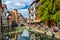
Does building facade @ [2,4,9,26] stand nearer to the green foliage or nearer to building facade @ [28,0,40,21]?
building facade @ [28,0,40,21]

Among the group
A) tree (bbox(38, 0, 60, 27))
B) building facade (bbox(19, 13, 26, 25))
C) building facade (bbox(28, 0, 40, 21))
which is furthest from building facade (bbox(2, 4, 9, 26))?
tree (bbox(38, 0, 60, 27))

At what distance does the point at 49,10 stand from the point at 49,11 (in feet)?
0.05

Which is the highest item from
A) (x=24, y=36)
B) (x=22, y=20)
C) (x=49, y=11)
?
(x=49, y=11)

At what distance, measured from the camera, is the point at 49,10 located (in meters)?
3.50

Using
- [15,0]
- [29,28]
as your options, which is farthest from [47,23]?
[15,0]

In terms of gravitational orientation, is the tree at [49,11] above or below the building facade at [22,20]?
above

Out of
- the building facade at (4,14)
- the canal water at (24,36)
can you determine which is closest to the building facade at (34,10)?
the canal water at (24,36)

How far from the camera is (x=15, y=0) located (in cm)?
353

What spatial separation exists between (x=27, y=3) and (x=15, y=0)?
18cm

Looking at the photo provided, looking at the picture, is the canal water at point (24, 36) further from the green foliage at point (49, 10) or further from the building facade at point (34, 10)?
the green foliage at point (49, 10)

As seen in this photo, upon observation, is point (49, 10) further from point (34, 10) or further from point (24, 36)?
point (24, 36)

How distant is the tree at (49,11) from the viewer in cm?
346

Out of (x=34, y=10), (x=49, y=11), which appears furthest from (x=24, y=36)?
(x=49, y=11)

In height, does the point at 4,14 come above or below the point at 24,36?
above
